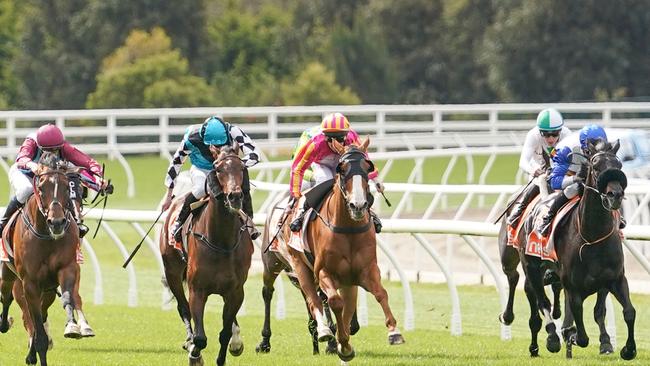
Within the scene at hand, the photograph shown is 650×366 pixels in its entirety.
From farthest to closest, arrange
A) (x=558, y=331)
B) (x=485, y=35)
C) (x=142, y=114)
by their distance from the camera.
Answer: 1. (x=485, y=35)
2. (x=142, y=114)
3. (x=558, y=331)

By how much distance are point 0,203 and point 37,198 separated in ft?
42.6

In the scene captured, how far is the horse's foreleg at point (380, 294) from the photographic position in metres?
11.1

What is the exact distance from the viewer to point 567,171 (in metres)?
12.2

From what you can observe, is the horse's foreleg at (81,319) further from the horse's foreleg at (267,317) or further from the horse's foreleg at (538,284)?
the horse's foreleg at (538,284)

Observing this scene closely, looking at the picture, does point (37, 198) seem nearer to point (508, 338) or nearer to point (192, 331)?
point (192, 331)

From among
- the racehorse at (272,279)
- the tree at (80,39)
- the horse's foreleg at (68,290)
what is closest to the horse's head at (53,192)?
the horse's foreleg at (68,290)

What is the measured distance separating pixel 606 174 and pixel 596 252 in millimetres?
621

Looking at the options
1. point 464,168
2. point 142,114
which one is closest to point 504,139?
point 464,168

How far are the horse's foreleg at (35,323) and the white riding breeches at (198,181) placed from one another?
47.5 inches

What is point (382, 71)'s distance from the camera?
49062mm

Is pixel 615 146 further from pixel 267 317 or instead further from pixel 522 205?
pixel 267 317

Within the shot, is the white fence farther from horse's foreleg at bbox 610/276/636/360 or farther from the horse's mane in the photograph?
the horse's mane

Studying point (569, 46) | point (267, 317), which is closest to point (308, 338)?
point (267, 317)

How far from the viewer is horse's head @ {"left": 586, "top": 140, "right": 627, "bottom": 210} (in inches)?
432
